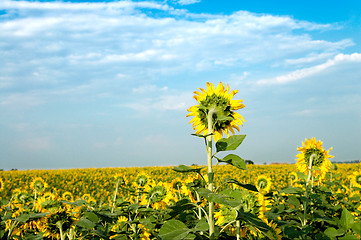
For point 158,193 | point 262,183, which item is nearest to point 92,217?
point 158,193

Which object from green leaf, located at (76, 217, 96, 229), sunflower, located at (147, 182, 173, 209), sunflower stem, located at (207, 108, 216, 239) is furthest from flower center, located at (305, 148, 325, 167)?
green leaf, located at (76, 217, 96, 229)

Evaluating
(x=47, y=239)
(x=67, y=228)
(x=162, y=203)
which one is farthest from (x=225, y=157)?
(x=162, y=203)

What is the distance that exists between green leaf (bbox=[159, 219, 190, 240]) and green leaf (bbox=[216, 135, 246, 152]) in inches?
16.8

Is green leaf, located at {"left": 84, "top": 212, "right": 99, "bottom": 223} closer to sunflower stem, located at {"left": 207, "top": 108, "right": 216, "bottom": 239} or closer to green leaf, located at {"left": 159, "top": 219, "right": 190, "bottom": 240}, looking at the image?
green leaf, located at {"left": 159, "top": 219, "right": 190, "bottom": 240}

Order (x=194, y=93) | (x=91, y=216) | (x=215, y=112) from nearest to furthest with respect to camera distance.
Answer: (x=215, y=112)
(x=194, y=93)
(x=91, y=216)

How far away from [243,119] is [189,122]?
35 centimetres

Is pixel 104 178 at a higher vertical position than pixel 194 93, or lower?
lower

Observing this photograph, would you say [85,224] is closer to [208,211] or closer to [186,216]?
[186,216]

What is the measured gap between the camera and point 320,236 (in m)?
2.22

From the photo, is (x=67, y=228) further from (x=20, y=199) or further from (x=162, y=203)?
(x=20, y=199)

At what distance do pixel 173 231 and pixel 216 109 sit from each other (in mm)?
726

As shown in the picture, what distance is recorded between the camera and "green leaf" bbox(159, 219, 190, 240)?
136 cm

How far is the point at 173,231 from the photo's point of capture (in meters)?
1.41

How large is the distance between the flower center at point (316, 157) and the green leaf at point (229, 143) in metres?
2.74
